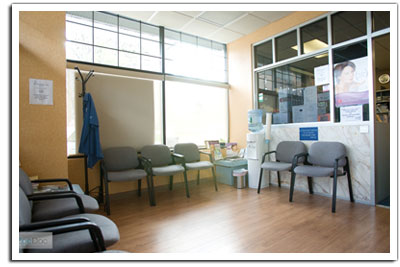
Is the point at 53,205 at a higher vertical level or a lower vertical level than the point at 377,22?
lower

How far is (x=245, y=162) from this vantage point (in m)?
4.59

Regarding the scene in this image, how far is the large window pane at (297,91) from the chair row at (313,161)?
0.53 meters

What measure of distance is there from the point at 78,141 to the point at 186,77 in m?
2.43

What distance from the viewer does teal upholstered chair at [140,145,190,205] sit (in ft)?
11.7

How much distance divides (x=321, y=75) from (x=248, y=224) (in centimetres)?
279

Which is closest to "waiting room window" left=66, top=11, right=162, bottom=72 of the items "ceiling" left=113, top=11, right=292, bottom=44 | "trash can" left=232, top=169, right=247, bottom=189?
"ceiling" left=113, top=11, right=292, bottom=44

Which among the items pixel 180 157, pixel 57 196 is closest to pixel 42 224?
pixel 57 196

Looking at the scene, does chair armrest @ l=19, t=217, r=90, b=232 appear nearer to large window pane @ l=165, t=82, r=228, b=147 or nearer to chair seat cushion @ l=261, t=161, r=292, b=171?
chair seat cushion @ l=261, t=161, r=292, b=171

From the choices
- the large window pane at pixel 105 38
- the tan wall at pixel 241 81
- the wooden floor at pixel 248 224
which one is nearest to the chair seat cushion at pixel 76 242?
the wooden floor at pixel 248 224

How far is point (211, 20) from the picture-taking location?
4.23m

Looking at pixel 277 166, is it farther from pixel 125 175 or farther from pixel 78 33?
pixel 78 33

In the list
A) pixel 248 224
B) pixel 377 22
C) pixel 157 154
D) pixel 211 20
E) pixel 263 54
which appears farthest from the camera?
pixel 263 54
